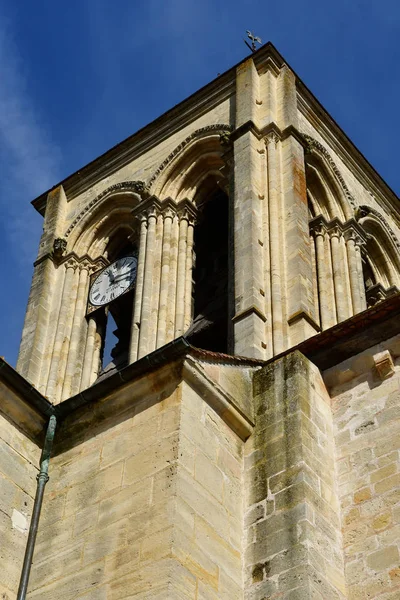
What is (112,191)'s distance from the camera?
19156mm

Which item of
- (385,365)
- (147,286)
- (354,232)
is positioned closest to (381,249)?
(354,232)

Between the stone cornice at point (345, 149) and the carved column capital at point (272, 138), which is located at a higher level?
the stone cornice at point (345, 149)

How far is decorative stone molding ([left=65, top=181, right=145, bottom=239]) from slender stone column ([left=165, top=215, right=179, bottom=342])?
117cm

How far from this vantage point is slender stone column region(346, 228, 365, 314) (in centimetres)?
1650

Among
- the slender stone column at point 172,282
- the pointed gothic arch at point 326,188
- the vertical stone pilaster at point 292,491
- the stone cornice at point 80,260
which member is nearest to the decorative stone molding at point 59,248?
the stone cornice at point 80,260

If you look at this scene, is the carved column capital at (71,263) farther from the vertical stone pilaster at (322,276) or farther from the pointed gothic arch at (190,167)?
the vertical stone pilaster at (322,276)

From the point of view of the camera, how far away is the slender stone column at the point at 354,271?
16.5 metres

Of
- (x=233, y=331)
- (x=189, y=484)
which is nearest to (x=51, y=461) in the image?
(x=189, y=484)

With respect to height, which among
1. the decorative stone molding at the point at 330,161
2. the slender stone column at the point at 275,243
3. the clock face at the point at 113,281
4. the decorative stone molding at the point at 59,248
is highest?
the decorative stone molding at the point at 330,161

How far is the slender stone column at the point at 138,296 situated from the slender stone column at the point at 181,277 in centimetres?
46

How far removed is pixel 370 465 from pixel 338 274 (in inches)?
291

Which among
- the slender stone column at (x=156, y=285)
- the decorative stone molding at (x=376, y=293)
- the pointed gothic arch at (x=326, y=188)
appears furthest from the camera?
the decorative stone molding at (x=376, y=293)

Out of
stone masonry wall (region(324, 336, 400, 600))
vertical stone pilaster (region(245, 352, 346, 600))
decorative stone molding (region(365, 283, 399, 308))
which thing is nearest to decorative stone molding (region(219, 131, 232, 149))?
decorative stone molding (region(365, 283, 399, 308))

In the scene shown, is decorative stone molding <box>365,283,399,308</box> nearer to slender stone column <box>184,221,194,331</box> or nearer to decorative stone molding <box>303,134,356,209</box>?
decorative stone molding <box>303,134,356,209</box>
